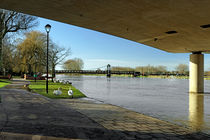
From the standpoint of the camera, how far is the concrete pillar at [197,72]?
22.2 meters

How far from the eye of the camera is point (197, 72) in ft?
73.2

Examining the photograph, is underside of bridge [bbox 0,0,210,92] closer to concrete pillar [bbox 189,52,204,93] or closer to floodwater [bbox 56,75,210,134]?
floodwater [bbox 56,75,210,134]

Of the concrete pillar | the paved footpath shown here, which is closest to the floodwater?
the paved footpath

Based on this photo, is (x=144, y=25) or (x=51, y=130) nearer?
(x=51, y=130)

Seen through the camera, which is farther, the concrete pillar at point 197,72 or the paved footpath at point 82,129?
the concrete pillar at point 197,72

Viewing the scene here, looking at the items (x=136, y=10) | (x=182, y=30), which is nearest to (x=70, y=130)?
(x=136, y=10)

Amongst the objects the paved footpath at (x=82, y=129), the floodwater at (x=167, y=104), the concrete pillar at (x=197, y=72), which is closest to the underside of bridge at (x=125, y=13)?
the paved footpath at (x=82, y=129)

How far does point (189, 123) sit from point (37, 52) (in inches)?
1942

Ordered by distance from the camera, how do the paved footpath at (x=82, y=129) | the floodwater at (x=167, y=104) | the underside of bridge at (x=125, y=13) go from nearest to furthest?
the paved footpath at (x=82, y=129), the underside of bridge at (x=125, y=13), the floodwater at (x=167, y=104)

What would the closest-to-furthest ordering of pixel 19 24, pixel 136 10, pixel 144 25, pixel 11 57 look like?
pixel 136 10 → pixel 144 25 → pixel 19 24 → pixel 11 57

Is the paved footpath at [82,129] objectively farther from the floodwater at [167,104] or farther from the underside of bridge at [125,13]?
the underside of bridge at [125,13]

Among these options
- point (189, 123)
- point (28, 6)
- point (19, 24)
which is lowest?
point (189, 123)

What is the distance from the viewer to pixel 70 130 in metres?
5.53

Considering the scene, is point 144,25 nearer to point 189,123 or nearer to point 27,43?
point 189,123
